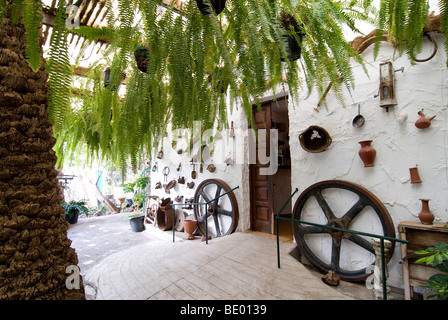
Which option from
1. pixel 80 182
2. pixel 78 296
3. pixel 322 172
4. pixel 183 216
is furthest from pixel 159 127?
pixel 80 182

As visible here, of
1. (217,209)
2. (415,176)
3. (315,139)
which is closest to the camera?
(415,176)

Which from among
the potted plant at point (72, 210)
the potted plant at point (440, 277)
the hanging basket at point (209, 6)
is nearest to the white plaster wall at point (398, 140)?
the potted plant at point (440, 277)

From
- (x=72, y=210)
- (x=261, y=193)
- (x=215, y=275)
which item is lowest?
(x=72, y=210)

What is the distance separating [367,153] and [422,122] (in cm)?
43

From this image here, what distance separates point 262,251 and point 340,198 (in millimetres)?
1002

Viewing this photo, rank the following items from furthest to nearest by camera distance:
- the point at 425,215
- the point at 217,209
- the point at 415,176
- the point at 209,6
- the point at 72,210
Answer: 1. the point at 72,210
2. the point at 217,209
3. the point at 415,176
4. the point at 425,215
5. the point at 209,6

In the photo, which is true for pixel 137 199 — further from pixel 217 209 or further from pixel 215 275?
pixel 215 275

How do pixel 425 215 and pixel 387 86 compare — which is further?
pixel 387 86

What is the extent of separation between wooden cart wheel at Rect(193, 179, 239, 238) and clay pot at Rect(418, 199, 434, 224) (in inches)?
79.2

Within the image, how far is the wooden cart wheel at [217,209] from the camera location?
10.2 ft

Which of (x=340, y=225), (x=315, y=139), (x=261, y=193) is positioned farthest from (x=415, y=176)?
(x=261, y=193)

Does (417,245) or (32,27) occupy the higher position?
(32,27)

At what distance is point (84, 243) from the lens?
4148 mm

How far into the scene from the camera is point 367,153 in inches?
74.3
